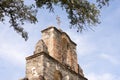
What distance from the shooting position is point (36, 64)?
12.8m

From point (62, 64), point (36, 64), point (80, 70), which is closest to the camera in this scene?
point (36, 64)

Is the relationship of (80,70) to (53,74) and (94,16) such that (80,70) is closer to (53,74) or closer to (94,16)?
(53,74)

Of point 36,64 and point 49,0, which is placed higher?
point 36,64

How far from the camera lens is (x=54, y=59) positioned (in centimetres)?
1326

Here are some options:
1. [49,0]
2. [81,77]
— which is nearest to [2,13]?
[49,0]

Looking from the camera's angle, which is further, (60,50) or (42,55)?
(60,50)

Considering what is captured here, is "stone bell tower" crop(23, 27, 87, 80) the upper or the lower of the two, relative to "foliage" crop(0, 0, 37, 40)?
upper

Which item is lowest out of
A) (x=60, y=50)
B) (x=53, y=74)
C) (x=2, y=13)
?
(x=2, y=13)

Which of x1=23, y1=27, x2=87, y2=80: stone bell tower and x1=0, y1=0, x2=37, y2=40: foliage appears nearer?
x1=0, y1=0, x2=37, y2=40: foliage

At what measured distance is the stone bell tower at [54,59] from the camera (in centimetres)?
1268

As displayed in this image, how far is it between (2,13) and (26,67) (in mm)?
6424

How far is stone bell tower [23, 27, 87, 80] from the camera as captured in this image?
1268cm

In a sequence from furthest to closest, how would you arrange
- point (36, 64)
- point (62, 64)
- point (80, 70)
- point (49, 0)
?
point (80, 70)
point (62, 64)
point (36, 64)
point (49, 0)

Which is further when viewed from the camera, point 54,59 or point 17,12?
point 54,59
